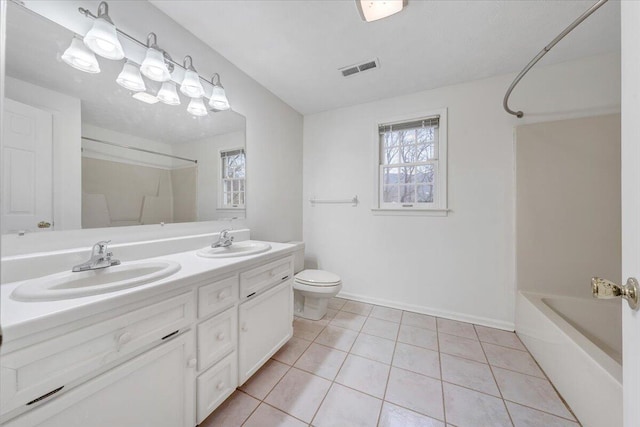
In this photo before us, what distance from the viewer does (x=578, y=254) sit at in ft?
5.94

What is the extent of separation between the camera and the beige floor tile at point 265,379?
138 centimetres

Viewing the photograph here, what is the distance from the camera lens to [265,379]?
1.48 m

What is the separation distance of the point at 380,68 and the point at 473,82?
891 millimetres

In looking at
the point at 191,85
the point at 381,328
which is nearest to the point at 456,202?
the point at 381,328

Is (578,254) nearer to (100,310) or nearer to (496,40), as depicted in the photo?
(496,40)

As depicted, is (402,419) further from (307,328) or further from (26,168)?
(26,168)

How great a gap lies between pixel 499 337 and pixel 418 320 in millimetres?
610

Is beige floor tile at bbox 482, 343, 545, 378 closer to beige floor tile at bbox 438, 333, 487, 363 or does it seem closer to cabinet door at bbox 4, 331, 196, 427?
beige floor tile at bbox 438, 333, 487, 363

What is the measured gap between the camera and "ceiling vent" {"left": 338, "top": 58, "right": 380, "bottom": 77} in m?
1.92

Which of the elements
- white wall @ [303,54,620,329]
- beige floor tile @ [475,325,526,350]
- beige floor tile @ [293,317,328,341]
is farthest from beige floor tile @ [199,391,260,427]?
beige floor tile @ [475,325,526,350]

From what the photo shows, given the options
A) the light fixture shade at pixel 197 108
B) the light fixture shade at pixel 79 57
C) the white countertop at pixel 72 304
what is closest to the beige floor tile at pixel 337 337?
the white countertop at pixel 72 304

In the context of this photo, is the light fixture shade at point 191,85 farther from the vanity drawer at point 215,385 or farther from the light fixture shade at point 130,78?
the vanity drawer at point 215,385
